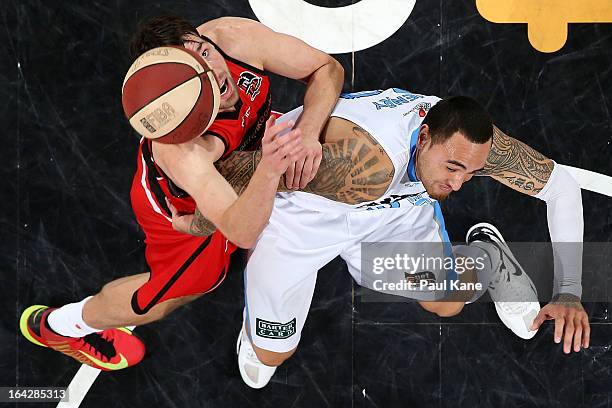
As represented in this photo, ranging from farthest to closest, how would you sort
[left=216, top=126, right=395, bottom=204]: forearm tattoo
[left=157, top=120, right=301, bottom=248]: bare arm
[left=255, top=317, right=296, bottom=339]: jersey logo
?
1. [left=255, top=317, right=296, bottom=339]: jersey logo
2. [left=216, top=126, right=395, bottom=204]: forearm tattoo
3. [left=157, top=120, right=301, bottom=248]: bare arm

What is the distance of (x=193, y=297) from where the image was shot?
3744mm

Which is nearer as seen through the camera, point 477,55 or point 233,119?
point 233,119

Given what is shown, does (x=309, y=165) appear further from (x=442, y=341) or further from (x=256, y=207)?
(x=442, y=341)

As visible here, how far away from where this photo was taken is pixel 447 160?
2906 millimetres

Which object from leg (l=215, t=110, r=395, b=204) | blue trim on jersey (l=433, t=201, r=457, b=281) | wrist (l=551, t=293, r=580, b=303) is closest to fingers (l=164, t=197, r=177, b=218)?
leg (l=215, t=110, r=395, b=204)

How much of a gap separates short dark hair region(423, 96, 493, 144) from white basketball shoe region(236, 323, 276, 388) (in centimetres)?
154

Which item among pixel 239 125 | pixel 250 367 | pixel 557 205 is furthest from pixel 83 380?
pixel 557 205

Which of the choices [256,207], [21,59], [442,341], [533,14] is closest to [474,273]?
[442,341]

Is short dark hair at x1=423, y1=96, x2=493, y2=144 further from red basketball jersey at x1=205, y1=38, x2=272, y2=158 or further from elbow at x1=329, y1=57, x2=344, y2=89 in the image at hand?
red basketball jersey at x1=205, y1=38, x2=272, y2=158

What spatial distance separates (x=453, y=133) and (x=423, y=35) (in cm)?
121

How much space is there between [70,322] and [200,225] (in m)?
1.14

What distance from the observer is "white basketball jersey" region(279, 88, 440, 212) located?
294 centimetres

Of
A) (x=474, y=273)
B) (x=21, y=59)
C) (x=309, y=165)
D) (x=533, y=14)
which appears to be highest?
(x=533, y=14)

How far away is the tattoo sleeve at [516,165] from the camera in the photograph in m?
3.19
